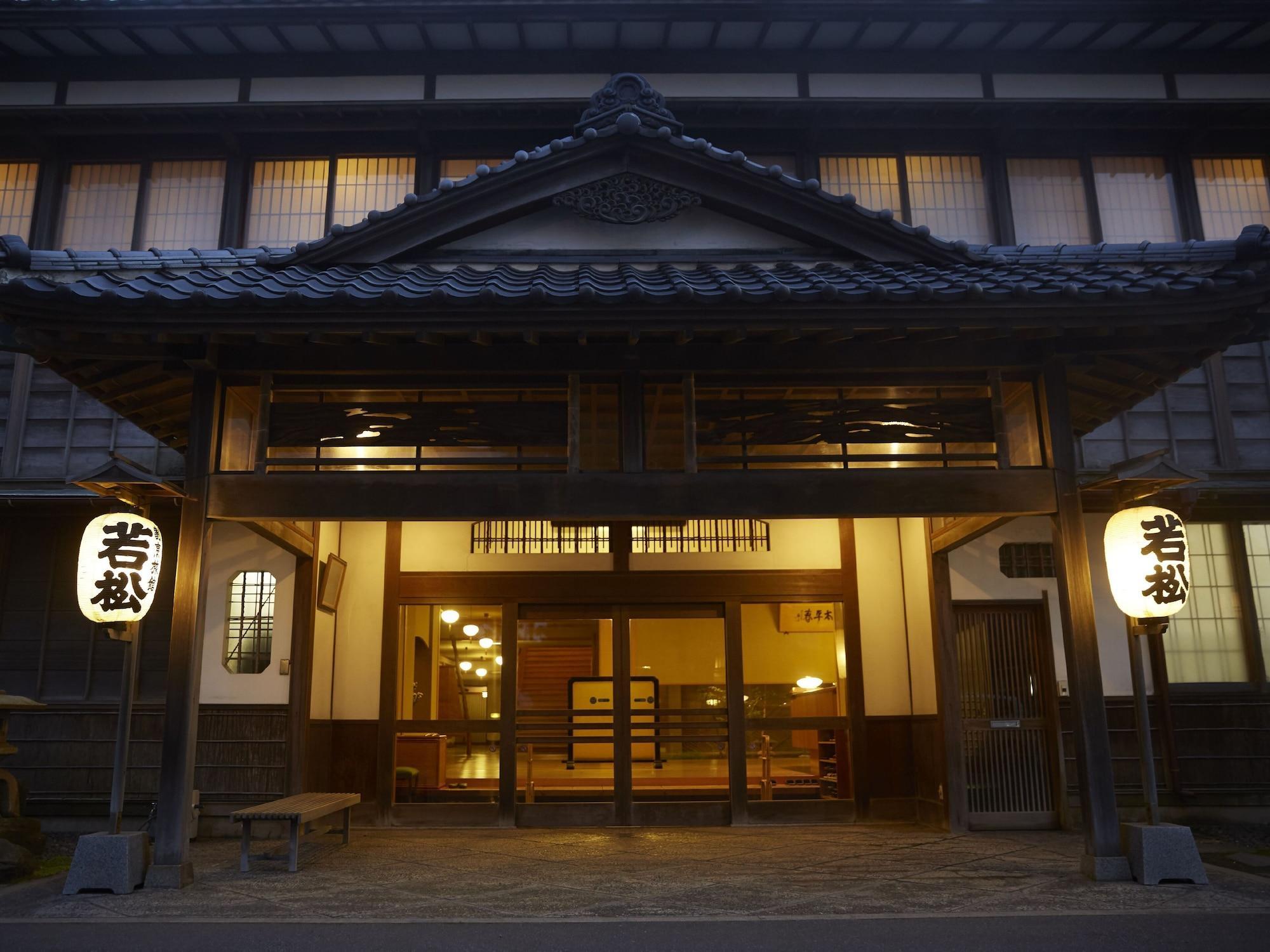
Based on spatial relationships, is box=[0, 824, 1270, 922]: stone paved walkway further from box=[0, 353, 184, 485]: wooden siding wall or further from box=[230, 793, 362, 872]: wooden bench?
box=[0, 353, 184, 485]: wooden siding wall

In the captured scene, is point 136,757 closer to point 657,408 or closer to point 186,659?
point 186,659

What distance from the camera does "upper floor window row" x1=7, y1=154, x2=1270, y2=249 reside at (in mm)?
11906

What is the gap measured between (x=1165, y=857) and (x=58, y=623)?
1151cm

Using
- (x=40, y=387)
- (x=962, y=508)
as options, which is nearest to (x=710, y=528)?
(x=962, y=508)

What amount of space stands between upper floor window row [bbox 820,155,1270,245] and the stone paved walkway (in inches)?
288

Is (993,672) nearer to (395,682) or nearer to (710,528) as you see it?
(710,528)

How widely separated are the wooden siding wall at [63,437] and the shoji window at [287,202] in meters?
2.76

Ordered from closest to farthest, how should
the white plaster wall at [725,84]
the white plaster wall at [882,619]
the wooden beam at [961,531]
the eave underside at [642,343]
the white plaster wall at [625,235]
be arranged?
the eave underside at [642,343] → the wooden beam at [961,531] → the white plaster wall at [625,235] → the white plaster wall at [882,619] → the white plaster wall at [725,84]

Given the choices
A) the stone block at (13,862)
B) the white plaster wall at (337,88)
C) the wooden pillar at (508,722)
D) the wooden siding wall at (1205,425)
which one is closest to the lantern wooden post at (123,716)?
the stone block at (13,862)

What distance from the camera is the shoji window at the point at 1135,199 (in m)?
12.1

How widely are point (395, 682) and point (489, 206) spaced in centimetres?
585

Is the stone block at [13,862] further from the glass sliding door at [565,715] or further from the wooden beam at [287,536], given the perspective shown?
the glass sliding door at [565,715]

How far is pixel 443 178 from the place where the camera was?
1188 centimetres

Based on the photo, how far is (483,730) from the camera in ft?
37.1
